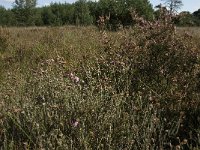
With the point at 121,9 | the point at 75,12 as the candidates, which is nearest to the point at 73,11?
the point at 75,12

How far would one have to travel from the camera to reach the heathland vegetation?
2.90m

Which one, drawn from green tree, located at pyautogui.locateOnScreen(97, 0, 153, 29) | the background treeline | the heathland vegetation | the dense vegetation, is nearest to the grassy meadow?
the heathland vegetation

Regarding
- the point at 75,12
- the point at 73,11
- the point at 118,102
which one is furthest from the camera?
the point at 73,11

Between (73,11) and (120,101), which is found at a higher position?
(120,101)

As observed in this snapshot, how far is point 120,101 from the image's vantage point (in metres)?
3.18

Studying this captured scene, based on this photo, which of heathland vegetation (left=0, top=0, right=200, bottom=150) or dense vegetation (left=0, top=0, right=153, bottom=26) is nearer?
heathland vegetation (left=0, top=0, right=200, bottom=150)

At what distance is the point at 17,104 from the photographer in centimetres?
344

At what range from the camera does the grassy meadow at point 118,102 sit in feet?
9.50

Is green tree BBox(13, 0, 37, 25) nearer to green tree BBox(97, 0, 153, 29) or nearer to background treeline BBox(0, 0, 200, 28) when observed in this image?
background treeline BBox(0, 0, 200, 28)

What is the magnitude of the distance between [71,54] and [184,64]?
272 cm

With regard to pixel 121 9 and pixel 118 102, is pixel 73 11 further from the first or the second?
pixel 118 102

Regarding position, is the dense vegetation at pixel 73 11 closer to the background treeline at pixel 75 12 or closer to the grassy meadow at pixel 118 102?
the background treeline at pixel 75 12

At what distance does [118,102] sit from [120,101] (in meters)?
0.04

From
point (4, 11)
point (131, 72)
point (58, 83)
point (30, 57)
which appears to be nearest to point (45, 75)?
point (58, 83)
